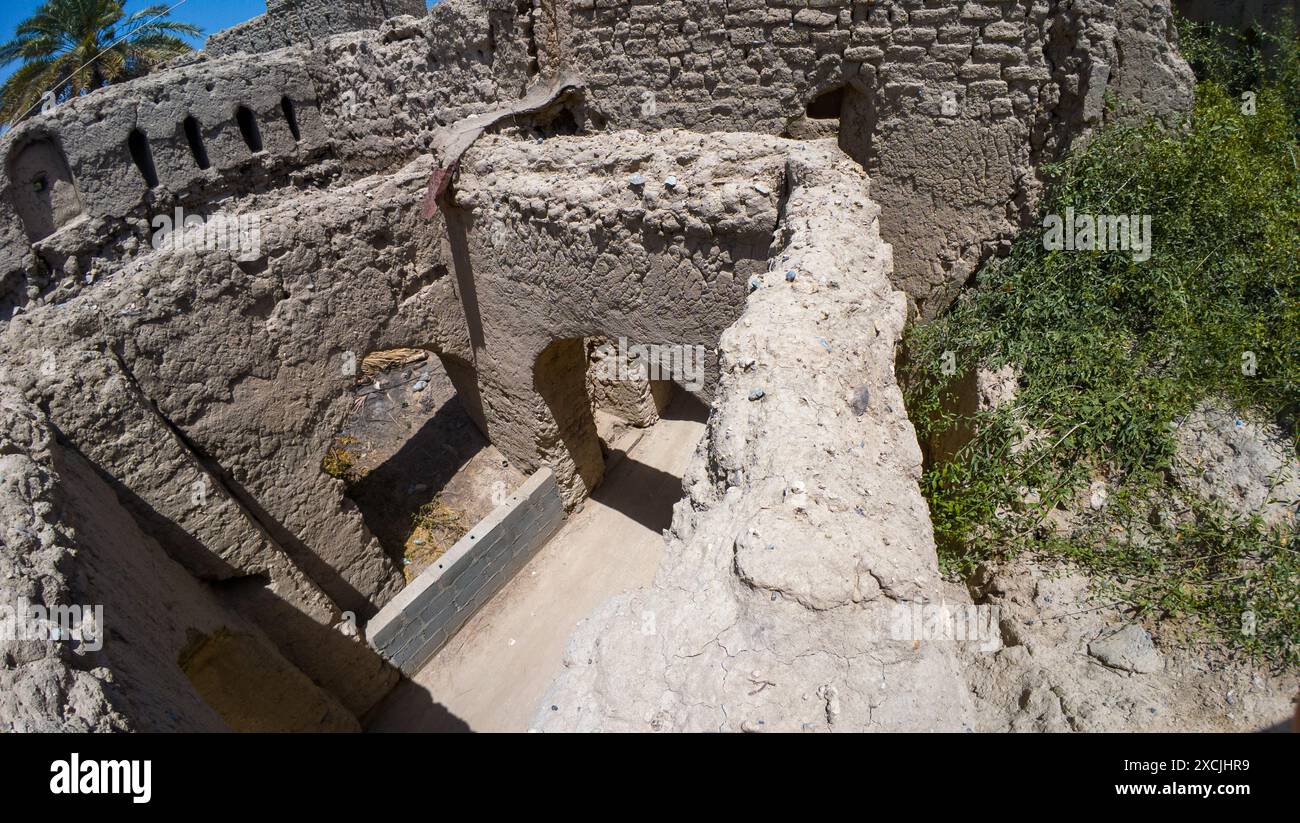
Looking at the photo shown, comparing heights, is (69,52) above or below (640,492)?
above

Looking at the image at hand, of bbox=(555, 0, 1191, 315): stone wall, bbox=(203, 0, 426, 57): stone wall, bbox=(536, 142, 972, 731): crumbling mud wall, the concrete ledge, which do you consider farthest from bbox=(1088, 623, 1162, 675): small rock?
bbox=(203, 0, 426, 57): stone wall

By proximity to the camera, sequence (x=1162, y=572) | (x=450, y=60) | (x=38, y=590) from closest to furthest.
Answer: (x=38, y=590) < (x=1162, y=572) < (x=450, y=60)

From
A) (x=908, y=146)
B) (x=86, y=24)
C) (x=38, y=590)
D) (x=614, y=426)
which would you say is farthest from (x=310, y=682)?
(x=86, y=24)

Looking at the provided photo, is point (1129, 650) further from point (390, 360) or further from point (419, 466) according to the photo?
point (390, 360)

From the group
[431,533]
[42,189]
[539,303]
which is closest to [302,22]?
[42,189]

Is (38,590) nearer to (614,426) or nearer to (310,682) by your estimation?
(310,682)

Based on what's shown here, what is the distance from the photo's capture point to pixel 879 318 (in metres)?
3.18

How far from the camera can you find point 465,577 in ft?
Result: 19.8

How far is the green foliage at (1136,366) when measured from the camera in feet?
9.17

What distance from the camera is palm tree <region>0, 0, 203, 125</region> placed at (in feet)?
36.1

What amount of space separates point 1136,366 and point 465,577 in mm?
5184

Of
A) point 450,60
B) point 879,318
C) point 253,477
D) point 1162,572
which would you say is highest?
point 450,60

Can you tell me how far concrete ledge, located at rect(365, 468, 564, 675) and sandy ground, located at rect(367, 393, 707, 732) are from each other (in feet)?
0.43
